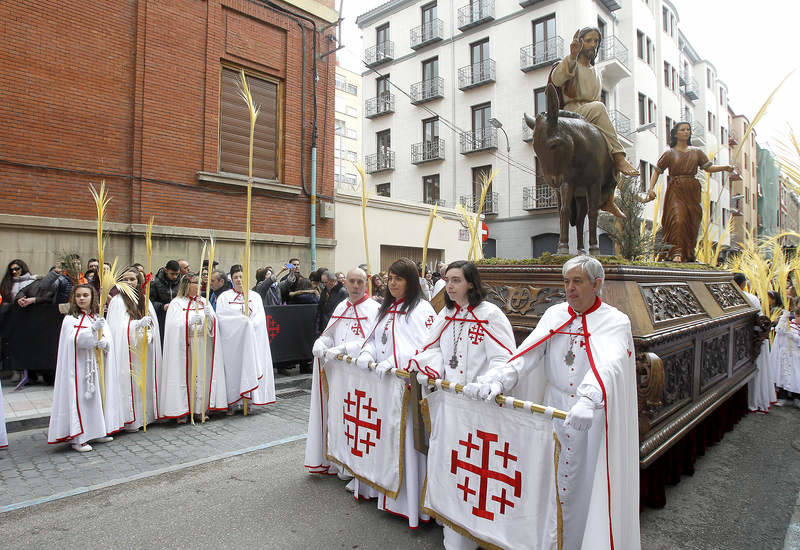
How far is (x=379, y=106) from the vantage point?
91.7 ft

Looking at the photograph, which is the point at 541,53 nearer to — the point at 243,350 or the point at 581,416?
the point at 243,350

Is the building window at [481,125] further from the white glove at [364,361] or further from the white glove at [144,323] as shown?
the white glove at [364,361]

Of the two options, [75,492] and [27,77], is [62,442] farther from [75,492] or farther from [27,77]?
[27,77]

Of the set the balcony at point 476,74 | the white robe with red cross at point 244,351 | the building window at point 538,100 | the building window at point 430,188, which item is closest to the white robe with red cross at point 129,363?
the white robe with red cross at point 244,351

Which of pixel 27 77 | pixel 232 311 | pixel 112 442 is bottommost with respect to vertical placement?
pixel 112 442

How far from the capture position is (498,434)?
301 centimetres

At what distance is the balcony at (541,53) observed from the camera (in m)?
21.5

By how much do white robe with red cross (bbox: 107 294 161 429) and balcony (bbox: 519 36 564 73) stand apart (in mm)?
20208

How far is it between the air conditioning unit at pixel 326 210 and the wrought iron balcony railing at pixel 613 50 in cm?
1557

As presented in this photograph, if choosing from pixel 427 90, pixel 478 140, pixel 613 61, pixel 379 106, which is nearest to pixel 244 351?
pixel 478 140

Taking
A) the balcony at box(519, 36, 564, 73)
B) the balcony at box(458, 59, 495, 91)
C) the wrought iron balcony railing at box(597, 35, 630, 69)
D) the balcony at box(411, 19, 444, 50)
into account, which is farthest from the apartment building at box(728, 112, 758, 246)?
the balcony at box(411, 19, 444, 50)

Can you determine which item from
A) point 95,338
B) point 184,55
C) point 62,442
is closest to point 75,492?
point 62,442

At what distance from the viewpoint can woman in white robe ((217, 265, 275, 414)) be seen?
21.6 ft

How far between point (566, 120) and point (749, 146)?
123 feet
